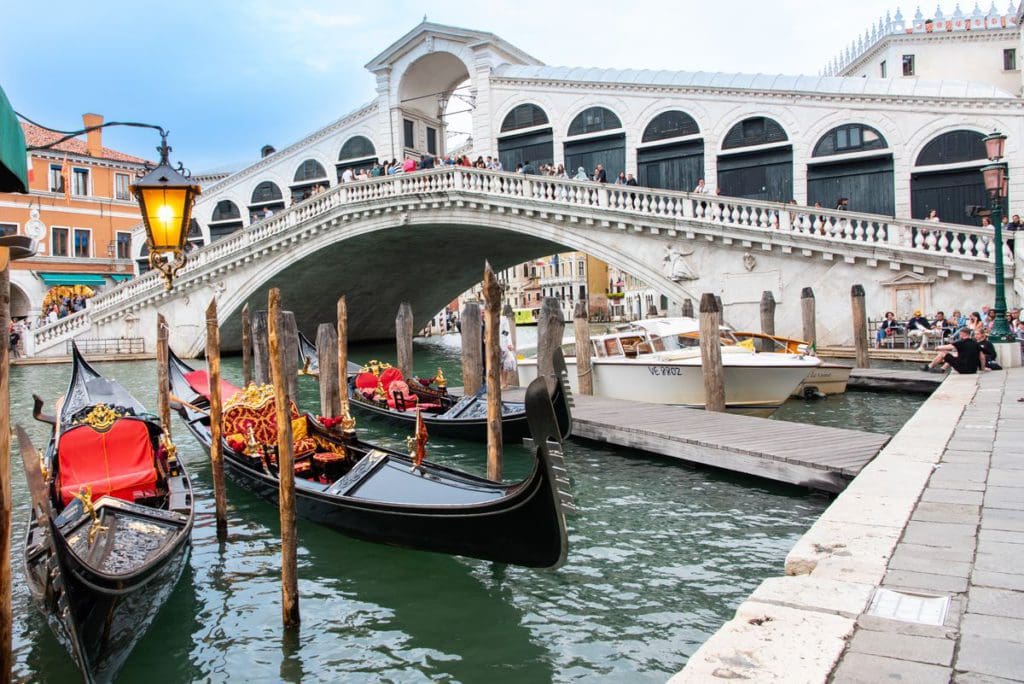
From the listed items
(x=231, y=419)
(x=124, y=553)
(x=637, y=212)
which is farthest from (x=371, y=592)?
(x=637, y=212)

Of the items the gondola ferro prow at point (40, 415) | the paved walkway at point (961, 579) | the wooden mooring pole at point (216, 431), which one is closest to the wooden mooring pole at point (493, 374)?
the wooden mooring pole at point (216, 431)

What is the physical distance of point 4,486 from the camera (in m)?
1.86

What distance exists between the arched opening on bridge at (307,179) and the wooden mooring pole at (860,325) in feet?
39.8

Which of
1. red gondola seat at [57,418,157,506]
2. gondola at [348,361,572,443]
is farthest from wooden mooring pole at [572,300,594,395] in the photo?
red gondola seat at [57,418,157,506]

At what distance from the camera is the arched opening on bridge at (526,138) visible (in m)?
14.7

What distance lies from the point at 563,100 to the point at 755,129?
3517mm

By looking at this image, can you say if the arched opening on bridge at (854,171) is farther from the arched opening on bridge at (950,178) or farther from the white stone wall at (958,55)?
the white stone wall at (958,55)

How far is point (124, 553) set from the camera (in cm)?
298

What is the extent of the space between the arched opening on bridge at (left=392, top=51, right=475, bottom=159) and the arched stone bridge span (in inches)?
106

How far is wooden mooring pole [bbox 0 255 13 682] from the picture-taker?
1794 mm

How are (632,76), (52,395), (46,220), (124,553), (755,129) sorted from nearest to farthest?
(124,553)
(52,395)
(755,129)
(632,76)
(46,220)

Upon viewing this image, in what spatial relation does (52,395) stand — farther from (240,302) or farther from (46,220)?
(46,220)

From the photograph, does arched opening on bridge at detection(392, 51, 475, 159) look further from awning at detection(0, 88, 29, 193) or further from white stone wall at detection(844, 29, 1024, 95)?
awning at detection(0, 88, 29, 193)

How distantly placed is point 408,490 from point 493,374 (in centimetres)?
132
